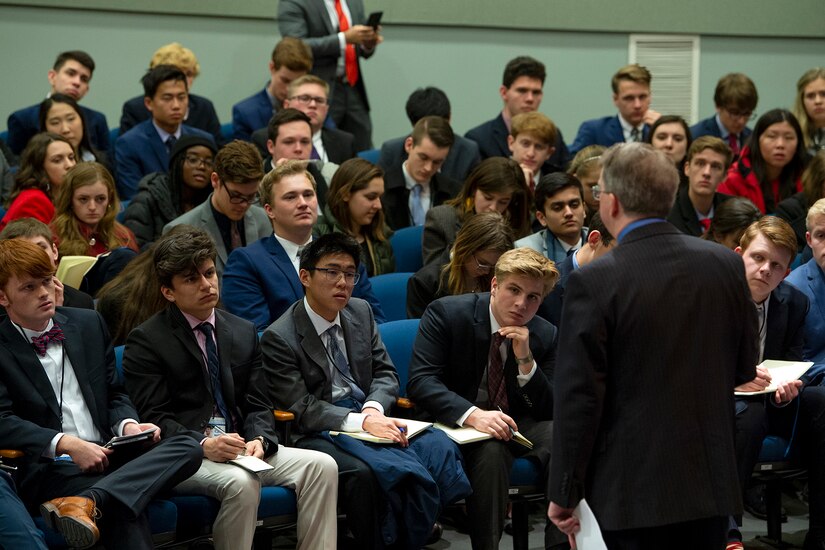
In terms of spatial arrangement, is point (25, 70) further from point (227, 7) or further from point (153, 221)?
point (153, 221)

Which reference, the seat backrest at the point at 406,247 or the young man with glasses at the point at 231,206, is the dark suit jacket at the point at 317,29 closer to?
the seat backrest at the point at 406,247

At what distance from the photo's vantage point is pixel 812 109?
20.9 ft

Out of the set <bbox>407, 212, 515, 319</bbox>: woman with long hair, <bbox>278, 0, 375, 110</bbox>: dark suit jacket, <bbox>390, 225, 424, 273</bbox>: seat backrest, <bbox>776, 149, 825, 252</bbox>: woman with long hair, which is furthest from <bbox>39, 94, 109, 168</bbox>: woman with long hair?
<bbox>776, 149, 825, 252</bbox>: woman with long hair

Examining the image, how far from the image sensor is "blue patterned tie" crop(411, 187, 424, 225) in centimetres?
569

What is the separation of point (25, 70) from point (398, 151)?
2.47 meters

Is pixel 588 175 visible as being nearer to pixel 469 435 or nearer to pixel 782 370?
pixel 782 370

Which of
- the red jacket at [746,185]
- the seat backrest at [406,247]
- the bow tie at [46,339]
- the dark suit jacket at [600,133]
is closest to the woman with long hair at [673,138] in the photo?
the red jacket at [746,185]

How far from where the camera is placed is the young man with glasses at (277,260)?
4.39 meters

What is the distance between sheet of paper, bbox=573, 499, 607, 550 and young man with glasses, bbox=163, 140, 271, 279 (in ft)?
8.46

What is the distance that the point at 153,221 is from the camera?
5.25 metres

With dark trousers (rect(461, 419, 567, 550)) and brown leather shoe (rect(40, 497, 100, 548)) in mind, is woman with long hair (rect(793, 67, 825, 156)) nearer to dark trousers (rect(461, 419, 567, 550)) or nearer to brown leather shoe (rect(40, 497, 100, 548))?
dark trousers (rect(461, 419, 567, 550))

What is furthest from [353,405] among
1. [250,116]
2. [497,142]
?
[250,116]

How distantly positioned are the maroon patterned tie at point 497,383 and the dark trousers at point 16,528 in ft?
5.24

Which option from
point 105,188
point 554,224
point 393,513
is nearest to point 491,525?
point 393,513
